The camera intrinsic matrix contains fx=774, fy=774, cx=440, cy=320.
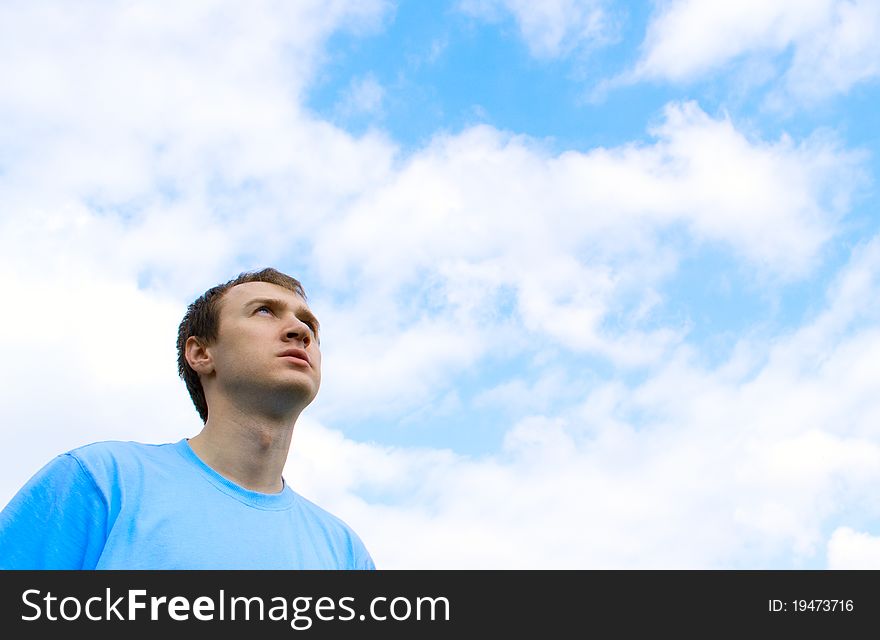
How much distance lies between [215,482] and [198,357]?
4.17ft

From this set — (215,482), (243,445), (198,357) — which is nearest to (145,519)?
(215,482)

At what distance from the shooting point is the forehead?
6398 millimetres

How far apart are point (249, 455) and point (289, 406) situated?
0.46 m

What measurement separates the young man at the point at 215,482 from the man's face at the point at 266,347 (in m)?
0.01

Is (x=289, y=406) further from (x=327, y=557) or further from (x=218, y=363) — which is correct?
(x=327, y=557)

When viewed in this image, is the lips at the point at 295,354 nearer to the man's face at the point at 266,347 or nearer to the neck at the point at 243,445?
the man's face at the point at 266,347

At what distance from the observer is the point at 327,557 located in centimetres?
579

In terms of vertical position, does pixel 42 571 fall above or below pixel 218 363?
below

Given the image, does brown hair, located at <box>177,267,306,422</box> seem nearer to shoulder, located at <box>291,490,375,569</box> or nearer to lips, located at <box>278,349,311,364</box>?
lips, located at <box>278,349,311,364</box>

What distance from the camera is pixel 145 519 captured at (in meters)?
4.91

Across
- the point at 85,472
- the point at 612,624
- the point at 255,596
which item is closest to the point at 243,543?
the point at 255,596

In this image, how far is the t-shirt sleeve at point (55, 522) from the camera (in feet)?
15.2

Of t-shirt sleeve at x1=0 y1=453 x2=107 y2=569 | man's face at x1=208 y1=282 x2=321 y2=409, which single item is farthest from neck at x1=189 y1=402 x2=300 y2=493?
t-shirt sleeve at x1=0 y1=453 x2=107 y2=569

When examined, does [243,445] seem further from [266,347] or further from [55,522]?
[55,522]
